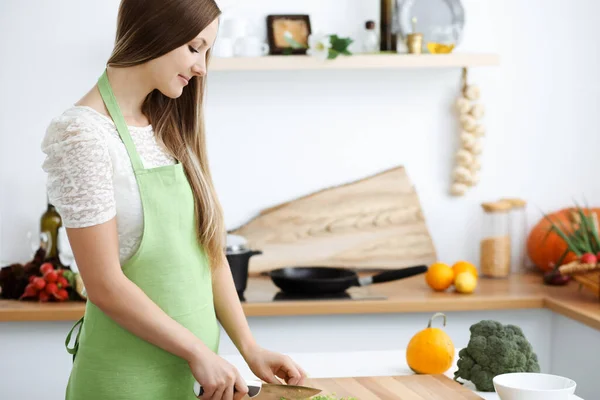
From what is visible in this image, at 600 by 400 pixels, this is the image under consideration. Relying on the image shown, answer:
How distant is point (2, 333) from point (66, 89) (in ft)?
3.04

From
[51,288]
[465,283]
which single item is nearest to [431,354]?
[465,283]

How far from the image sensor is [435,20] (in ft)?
9.64

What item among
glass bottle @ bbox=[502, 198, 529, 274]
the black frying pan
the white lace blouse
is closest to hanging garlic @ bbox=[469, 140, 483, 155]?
glass bottle @ bbox=[502, 198, 529, 274]

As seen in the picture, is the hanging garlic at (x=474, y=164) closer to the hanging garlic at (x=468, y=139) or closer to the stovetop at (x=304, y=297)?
the hanging garlic at (x=468, y=139)

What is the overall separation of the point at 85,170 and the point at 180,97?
1.09 ft

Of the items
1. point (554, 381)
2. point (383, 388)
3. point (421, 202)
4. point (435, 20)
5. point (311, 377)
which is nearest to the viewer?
point (554, 381)

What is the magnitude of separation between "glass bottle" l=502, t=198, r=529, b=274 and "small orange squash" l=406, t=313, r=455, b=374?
5.02 feet

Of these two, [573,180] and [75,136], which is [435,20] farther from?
[75,136]

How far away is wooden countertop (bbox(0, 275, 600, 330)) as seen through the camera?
8.21 ft

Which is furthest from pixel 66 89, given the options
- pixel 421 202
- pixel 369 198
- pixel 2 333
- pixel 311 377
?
pixel 311 377

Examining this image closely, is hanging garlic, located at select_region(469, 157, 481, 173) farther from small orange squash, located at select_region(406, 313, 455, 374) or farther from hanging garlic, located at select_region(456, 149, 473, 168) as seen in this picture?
small orange squash, located at select_region(406, 313, 455, 374)

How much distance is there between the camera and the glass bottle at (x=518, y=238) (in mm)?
3139

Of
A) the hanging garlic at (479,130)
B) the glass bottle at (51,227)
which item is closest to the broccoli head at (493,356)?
the hanging garlic at (479,130)

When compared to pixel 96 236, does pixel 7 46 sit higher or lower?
higher
